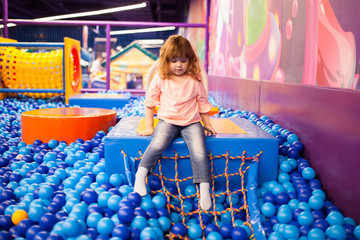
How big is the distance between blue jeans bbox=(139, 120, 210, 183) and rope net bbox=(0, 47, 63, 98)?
3309mm

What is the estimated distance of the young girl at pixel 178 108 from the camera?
5.28 feet

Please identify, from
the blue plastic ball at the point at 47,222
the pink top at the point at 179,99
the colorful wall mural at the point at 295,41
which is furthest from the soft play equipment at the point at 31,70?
the blue plastic ball at the point at 47,222

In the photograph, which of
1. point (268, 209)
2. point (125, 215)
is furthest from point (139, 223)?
point (268, 209)

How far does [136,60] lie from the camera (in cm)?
719

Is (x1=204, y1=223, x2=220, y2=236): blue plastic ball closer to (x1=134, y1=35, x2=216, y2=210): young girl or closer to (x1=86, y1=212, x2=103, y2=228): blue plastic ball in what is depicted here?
(x1=134, y1=35, x2=216, y2=210): young girl

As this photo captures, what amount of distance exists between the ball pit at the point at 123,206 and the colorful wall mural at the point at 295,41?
0.43m

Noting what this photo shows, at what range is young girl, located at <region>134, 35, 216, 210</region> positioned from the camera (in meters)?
1.61

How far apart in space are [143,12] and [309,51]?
10767 mm

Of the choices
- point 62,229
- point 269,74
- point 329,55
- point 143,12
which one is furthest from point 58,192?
point 143,12

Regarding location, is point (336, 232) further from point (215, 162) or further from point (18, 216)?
point (18, 216)

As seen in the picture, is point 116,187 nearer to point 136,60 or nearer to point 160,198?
point 160,198

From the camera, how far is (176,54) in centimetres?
169

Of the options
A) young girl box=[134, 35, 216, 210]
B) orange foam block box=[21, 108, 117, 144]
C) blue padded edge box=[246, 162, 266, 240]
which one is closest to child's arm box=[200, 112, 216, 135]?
young girl box=[134, 35, 216, 210]

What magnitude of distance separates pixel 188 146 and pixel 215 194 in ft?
0.82
